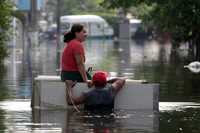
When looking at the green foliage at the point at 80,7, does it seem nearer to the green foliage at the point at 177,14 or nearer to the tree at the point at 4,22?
the green foliage at the point at 177,14

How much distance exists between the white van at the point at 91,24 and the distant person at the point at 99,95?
9159 cm

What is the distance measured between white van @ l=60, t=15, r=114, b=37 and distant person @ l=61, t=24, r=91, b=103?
298ft

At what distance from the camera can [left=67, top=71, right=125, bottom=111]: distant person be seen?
16516mm

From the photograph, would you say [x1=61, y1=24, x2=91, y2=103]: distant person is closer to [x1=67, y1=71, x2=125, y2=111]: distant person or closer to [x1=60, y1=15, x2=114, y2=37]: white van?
[x1=67, y1=71, x2=125, y2=111]: distant person

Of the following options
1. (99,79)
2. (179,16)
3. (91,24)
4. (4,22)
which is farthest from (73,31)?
(91,24)

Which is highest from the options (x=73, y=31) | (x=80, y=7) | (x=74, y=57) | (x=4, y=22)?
(x=80, y=7)

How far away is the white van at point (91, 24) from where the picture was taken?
114875mm

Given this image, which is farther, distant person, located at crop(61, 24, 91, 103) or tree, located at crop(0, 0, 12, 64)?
tree, located at crop(0, 0, 12, 64)

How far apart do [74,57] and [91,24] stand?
104 meters

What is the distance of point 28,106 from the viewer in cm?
1798

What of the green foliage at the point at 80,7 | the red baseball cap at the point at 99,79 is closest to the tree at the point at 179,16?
the red baseball cap at the point at 99,79

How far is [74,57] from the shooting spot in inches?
678

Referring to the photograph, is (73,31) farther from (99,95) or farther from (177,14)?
(177,14)

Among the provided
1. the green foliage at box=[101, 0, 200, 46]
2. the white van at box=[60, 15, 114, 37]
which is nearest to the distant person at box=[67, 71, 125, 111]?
the green foliage at box=[101, 0, 200, 46]
